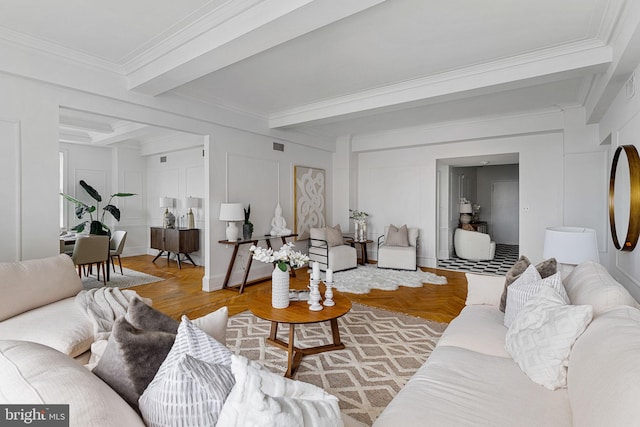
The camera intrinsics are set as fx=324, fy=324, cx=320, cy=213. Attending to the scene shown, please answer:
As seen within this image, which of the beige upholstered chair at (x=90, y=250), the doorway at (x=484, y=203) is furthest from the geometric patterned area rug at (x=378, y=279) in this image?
the beige upholstered chair at (x=90, y=250)

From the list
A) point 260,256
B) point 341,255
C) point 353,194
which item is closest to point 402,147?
point 353,194

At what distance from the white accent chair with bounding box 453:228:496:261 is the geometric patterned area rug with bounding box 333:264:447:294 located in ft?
5.79

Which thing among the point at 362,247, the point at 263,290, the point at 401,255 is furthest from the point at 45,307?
the point at 362,247

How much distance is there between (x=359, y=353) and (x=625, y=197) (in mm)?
2786

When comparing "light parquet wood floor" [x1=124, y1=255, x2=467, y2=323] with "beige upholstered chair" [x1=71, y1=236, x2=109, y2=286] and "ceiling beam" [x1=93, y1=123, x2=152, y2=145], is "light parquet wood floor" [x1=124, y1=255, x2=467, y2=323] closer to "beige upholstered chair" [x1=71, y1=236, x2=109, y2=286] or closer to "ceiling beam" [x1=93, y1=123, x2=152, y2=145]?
"beige upholstered chair" [x1=71, y1=236, x2=109, y2=286]

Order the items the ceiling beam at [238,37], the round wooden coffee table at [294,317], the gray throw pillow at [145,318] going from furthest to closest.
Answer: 1. the round wooden coffee table at [294,317]
2. the ceiling beam at [238,37]
3. the gray throw pillow at [145,318]

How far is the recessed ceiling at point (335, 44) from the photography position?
2402 mm

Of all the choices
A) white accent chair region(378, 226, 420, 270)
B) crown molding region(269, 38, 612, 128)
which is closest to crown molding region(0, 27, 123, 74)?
crown molding region(269, 38, 612, 128)

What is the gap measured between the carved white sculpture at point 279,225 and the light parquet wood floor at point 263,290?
32.6 inches

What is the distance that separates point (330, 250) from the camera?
18.7 feet

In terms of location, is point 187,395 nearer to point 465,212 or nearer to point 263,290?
point 263,290

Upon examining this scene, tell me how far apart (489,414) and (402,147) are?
227 inches

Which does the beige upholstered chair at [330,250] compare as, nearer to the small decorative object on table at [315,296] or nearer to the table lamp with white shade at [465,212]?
the small decorative object on table at [315,296]

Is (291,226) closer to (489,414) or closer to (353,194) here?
(353,194)
